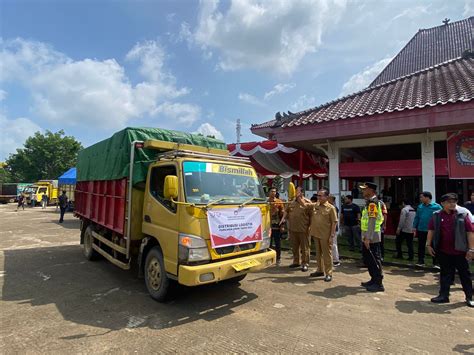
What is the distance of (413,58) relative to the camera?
699 inches

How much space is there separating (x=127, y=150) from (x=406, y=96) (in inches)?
330

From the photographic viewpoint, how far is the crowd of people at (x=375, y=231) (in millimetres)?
4855

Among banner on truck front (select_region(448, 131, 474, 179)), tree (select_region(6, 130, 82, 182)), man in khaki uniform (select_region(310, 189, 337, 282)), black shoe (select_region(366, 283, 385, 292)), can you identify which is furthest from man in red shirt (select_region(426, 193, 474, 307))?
tree (select_region(6, 130, 82, 182))

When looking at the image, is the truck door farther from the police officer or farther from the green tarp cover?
the police officer

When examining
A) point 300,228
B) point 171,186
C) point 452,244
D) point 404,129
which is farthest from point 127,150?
point 404,129

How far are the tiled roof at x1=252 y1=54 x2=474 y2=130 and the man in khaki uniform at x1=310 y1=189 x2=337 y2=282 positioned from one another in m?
3.86

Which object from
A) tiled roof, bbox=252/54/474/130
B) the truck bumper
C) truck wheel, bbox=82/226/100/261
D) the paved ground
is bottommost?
the paved ground

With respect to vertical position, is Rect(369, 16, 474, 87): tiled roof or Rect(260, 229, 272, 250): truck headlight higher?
Rect(369, 16, 474, 87): tiled roof

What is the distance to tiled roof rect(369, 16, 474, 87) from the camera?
1646 cm

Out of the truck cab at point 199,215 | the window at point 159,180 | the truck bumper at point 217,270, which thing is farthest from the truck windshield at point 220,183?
the truck bumper at point 217,270

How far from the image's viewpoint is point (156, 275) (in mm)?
4891

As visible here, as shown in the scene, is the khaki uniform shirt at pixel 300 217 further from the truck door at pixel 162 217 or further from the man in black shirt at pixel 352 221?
the truck door at pixel 162 217

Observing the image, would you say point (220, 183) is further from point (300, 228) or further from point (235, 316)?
point (300, 228)

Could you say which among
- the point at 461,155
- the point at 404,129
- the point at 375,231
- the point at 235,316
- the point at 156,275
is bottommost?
the point at 235,316
